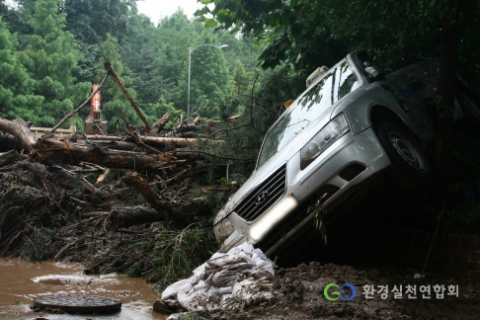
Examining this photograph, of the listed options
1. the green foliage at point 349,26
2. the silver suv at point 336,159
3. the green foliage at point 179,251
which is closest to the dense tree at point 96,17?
the green foliage at point 349,26

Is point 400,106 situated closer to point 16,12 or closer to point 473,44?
point 473,44

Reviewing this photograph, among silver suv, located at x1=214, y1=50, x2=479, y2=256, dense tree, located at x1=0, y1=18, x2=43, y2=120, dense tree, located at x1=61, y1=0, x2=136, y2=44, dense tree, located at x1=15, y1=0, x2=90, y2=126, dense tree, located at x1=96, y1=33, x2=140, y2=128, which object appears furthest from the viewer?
dense tree, located at x1=96, y1=33, x2=140, y2=128

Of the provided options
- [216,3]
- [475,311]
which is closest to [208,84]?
[216,3]

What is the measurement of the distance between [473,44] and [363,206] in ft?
7.44

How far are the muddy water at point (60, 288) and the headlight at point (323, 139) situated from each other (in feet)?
6.20

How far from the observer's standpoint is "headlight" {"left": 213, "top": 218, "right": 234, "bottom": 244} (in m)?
5.89

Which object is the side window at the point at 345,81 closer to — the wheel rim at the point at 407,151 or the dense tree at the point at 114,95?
the wheel rim at the point at 407,151

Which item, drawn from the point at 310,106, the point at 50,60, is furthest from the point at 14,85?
the point at 310,106

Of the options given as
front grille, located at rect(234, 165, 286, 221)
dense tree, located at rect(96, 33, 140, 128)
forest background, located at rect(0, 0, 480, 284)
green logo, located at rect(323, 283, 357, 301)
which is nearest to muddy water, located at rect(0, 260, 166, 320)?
front grille, located at rect(234, 165, 286, 221)

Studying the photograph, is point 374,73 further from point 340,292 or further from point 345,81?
point 340,292

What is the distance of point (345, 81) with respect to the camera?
6.48 meters

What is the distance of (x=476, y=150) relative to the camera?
261 inches

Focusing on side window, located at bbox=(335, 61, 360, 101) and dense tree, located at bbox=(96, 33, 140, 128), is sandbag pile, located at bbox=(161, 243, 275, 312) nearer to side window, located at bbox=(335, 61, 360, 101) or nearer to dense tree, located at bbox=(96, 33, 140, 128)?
side window, located at bbox=(335, 61, 360, 101)

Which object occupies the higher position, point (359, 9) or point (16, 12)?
point (16, 12)
